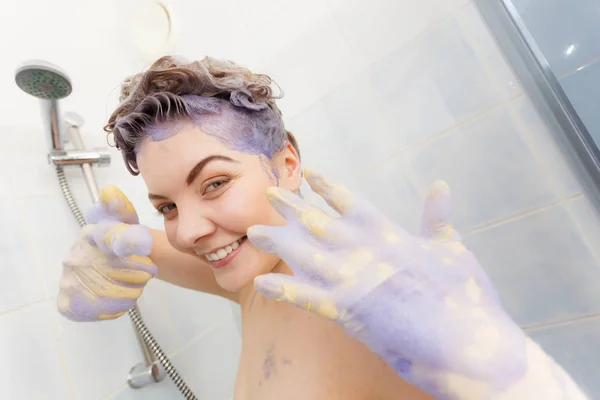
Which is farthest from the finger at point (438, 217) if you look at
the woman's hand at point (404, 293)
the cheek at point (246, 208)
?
the cheek at point (246, 208)

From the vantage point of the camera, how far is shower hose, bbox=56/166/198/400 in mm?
788

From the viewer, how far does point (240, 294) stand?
0.74 meters

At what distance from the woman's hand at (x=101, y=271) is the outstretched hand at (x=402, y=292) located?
1.23 ft

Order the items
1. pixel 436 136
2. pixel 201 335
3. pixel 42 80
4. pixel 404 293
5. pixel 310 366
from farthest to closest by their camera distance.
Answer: pixel 201 335 < pixel 436 136 < pixel 42 80 < pixel 310 366 < pixel 404 293

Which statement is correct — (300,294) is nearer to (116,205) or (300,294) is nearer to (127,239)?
(127,239)

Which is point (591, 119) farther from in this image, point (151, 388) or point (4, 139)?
point (4, 139)

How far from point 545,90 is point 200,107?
2.36 ft

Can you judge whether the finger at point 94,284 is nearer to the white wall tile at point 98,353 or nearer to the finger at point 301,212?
the white wall tile at point 98,353

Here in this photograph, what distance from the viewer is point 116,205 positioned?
639 mm

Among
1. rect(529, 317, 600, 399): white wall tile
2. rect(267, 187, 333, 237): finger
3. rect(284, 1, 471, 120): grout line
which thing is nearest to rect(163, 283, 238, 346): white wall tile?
rect(284, 1, 471, 120): grout line

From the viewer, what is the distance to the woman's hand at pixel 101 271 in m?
0.64

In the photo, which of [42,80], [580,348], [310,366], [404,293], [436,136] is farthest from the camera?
[436,136]

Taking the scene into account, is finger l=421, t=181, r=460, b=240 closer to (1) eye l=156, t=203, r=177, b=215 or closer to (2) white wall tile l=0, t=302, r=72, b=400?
(1) eye l=156, t=203, r=177, b=215

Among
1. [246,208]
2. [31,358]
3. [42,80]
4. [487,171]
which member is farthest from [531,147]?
[31,358]
